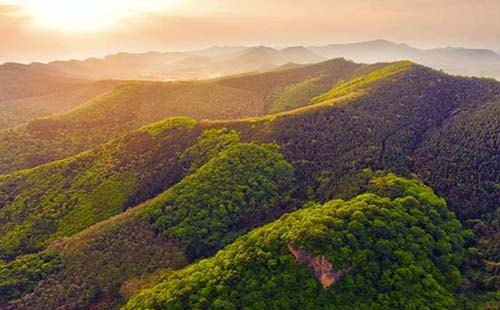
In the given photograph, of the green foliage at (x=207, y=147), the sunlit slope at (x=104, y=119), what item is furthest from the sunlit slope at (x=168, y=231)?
the sunlit slope at (x=104, y=119)

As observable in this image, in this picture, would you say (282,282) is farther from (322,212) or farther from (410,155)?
(410,155)

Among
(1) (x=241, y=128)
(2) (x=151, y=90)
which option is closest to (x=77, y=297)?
(1) (x=241, y=128)

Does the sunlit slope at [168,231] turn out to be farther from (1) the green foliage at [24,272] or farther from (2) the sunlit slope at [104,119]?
(2) the sunlit slope at [104,119]

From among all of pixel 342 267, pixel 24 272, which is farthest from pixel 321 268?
pixel 24 272

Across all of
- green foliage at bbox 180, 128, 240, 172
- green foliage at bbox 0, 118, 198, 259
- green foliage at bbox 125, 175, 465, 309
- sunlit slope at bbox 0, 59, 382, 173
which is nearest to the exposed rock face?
green foliage at bbox 125, 175, 465, 309

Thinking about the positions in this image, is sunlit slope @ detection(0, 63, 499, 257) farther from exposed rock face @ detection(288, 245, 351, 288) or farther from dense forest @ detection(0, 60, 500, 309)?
exposed rock face @ detection(288, 245, 351, 288)

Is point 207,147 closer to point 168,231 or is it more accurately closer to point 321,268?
point 168,231

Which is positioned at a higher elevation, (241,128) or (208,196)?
(241,128)
